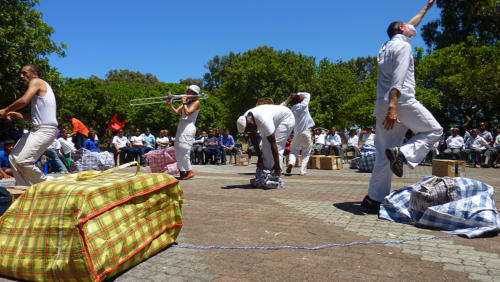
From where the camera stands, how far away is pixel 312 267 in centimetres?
277

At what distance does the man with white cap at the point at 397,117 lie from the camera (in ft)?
13.7

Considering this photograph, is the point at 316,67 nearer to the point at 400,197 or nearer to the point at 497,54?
the point at 497,54

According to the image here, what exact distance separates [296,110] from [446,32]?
28.8 m

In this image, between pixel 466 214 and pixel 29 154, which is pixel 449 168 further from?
pixel 29 154

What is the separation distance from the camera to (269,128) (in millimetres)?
6641

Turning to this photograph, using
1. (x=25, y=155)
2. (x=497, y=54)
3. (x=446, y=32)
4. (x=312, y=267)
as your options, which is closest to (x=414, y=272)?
(x=312, y=267)

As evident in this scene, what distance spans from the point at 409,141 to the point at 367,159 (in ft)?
25.9

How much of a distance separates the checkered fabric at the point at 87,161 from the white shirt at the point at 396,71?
973 cm

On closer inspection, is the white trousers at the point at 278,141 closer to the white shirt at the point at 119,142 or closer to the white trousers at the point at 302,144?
the white trousers at the point at 302,144

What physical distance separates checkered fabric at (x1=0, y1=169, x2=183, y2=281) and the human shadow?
9.51 ft

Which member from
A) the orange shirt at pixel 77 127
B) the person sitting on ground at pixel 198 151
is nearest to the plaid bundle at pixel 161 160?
the orange shirt at pixel 77 127

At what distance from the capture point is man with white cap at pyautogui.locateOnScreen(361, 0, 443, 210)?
13.7 ft

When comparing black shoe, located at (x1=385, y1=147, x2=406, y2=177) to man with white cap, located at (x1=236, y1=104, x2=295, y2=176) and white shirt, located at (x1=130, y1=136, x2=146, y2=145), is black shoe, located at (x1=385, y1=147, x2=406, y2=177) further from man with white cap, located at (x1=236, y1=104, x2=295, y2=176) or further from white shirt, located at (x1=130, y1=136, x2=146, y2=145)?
white shirt, located at (x1=130, y1=136, x2=146, y2=145)

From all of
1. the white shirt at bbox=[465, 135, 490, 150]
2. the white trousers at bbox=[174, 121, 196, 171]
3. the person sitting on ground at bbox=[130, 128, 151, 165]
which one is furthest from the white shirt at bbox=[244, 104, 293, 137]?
the white shirt at bbox=[465, 135, 490, 150]
